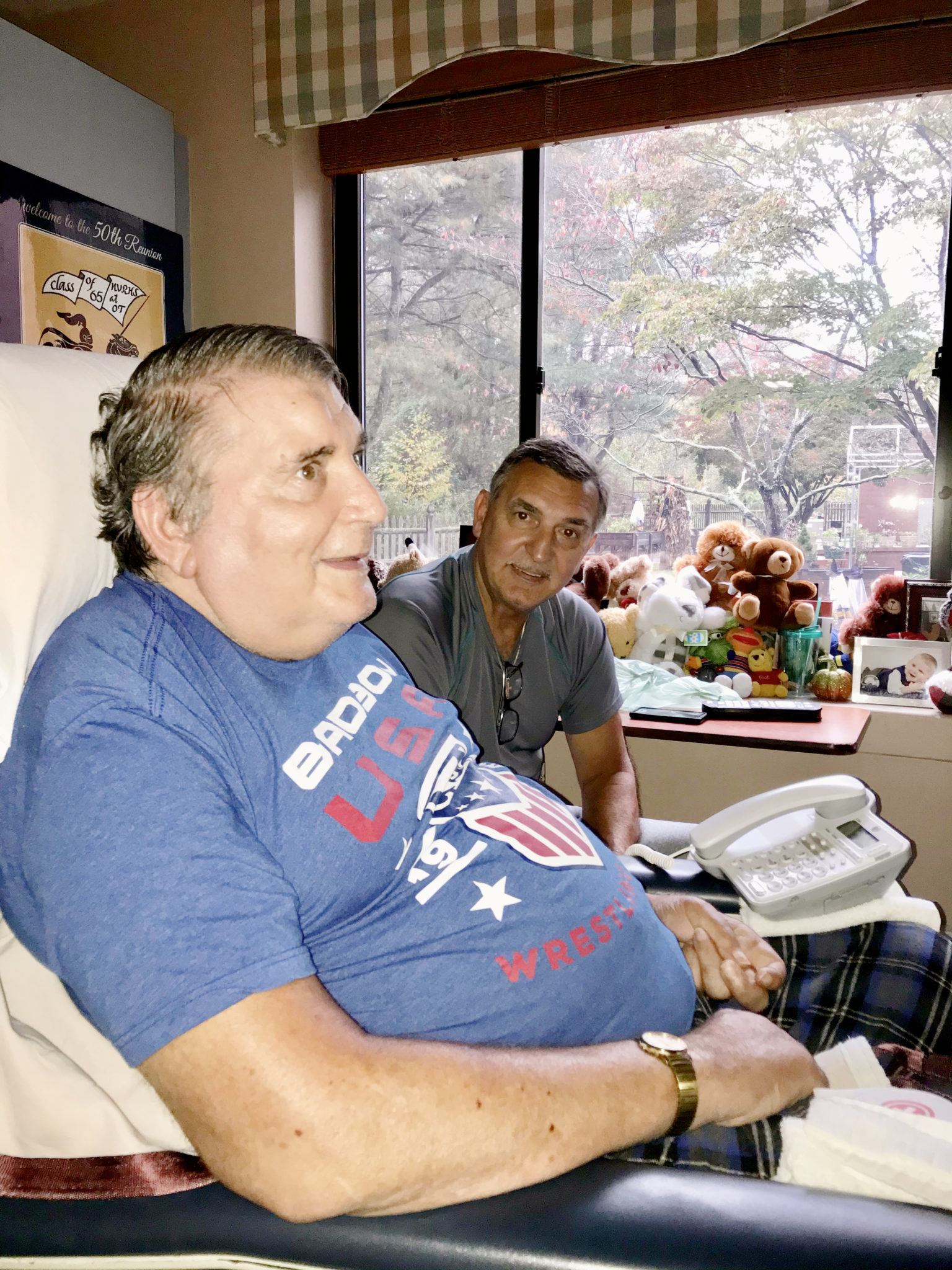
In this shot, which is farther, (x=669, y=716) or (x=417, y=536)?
(x=417, y=536)

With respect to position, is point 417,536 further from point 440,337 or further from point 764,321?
point 764,321

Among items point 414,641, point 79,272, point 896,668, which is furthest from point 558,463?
point 79,272

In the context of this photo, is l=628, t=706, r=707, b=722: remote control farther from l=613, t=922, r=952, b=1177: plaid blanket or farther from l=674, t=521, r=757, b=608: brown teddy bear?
l=613, t=922, r=952, b=1177: plaid blanket

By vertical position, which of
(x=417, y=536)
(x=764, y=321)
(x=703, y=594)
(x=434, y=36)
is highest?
(x=434, y=36)

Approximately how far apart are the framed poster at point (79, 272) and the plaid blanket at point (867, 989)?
1.96m

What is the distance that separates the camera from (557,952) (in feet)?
2.90

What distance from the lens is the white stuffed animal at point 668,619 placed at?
235 cm

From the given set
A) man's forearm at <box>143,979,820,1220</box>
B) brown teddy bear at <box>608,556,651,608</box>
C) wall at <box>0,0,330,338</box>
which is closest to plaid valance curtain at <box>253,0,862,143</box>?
wall at <box>0,0,330,338</box>

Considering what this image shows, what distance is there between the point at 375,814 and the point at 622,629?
168 centimetres

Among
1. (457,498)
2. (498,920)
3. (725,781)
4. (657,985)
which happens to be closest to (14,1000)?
(498,920)

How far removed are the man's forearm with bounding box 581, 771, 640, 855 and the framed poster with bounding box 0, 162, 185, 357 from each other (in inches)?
59.9

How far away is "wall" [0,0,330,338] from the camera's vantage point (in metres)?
2.63

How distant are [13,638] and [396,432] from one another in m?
2.18

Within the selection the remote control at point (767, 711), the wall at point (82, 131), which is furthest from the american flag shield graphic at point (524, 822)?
the wall at point (82, 131)
